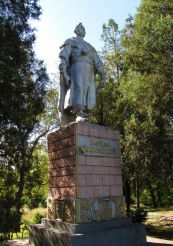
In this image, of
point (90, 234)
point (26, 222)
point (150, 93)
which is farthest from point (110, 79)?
point (90, 234)

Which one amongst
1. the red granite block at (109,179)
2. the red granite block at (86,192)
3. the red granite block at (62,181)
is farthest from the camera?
the red granite block at (109,179)

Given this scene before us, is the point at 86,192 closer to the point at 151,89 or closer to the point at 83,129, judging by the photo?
the point at 83,129

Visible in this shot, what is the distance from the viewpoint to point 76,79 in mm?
8141

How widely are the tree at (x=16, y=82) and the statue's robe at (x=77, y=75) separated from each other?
226cm

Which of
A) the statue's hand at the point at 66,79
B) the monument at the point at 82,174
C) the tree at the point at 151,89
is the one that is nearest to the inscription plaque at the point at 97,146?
the monument at the point at 82,174

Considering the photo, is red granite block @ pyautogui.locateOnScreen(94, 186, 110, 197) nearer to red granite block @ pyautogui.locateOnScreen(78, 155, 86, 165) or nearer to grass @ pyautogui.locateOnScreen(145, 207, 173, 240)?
red granite block @ pyautogui.locateOnScreen(78, 155, 86, 165)

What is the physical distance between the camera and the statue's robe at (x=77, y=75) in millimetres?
8086

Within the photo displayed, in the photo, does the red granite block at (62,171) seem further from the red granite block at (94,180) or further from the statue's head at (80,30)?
the statue's head at (80,30)

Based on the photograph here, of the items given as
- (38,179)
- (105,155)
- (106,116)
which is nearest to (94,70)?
(105,155)

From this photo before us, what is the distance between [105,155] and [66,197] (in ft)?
4.69

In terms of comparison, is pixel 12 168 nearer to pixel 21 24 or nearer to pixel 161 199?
pixel 21 24

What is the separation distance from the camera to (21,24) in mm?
10781

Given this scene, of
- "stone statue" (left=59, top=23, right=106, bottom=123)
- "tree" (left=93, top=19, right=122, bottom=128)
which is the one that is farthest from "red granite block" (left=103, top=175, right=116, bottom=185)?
"tree" (left=93, top=19, right=122, bottom=128)

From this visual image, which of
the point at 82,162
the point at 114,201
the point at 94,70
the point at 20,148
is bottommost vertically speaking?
the point at 114,201
